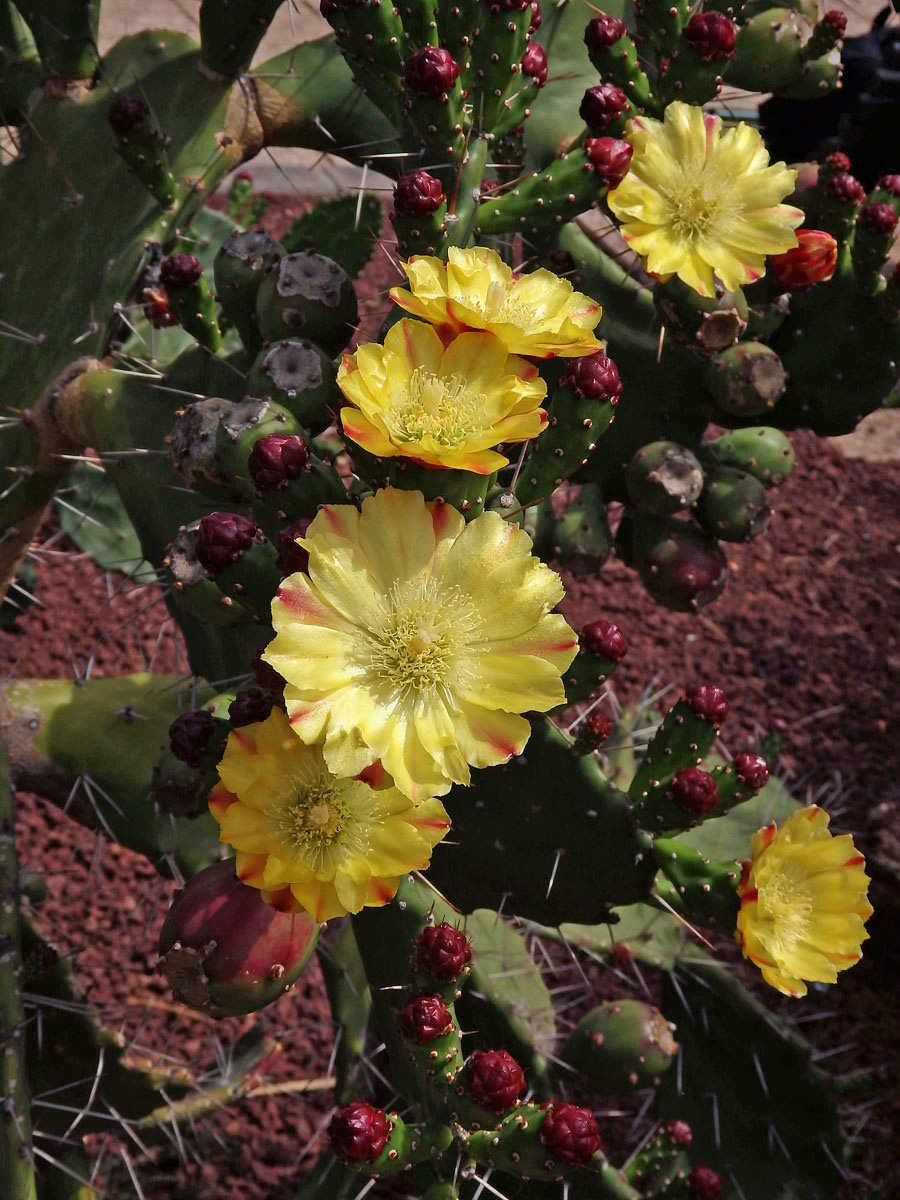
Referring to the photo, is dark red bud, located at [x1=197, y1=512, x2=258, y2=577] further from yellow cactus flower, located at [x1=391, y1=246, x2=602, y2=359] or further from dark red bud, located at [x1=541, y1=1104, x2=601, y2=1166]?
dark red bud, located at [x1=541, y1=1104, x2=601, y2=1166]

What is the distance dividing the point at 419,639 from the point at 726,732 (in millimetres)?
2047

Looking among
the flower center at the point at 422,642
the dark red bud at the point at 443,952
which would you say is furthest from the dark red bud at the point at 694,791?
the flower center at the point at 422,642

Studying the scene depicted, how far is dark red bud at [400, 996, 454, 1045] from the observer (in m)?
1.06

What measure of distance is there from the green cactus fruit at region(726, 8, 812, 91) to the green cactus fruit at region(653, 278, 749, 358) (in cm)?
46

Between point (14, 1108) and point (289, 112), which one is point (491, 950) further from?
point (289, 112)

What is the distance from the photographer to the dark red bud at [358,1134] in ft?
3.30

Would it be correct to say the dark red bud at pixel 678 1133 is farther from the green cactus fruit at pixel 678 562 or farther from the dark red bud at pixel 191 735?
the dark red bud at pixel 191 735

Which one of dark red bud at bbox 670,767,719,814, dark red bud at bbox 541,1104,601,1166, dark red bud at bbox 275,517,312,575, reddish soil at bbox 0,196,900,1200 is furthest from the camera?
reddish soil at bbox 0,196,900,1200


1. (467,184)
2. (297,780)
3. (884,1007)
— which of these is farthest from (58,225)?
(884,1007)

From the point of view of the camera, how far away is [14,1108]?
131 centimetres

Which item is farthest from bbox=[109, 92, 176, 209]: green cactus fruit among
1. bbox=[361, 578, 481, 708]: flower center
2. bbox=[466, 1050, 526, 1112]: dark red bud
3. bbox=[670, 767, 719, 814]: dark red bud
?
bbox=[466, 1050, 526, 1112]: dark red bud

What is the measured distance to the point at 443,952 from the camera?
1055mm

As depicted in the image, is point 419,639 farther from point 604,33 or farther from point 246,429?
point 604,33

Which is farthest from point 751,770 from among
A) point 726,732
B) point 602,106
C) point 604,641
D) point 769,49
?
point 726,732
